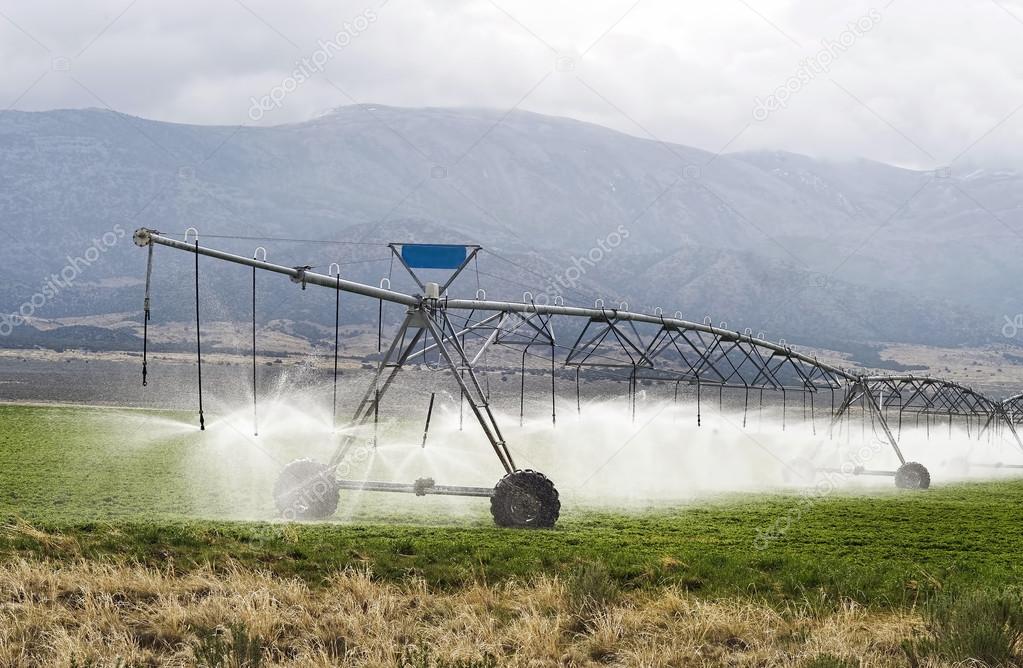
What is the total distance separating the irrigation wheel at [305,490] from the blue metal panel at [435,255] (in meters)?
4.93

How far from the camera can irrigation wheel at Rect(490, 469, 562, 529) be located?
22.6 meters

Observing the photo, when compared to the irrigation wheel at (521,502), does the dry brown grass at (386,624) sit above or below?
below

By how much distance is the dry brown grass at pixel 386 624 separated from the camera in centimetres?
1243

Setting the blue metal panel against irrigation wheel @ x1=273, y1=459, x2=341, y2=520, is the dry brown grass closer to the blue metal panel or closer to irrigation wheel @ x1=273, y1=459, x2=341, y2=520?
irrigation wheel @ x1=273, y1=459, x2=341, y2=520

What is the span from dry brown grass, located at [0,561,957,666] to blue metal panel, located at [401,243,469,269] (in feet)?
29.7

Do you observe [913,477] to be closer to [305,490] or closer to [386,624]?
[305,490]

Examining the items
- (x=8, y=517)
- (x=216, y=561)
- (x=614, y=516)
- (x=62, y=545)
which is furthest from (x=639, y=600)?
(x=8, y=517)

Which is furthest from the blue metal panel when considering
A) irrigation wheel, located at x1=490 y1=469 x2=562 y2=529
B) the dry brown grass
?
the dry brown grass

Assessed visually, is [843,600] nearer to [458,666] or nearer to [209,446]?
[458,666]

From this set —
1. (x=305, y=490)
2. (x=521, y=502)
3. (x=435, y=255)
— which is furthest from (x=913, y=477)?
(x=305, y=490)

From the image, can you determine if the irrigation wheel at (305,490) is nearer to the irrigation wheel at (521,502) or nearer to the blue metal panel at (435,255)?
the irrigation wheel at (521,502)

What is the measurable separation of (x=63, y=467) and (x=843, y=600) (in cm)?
2538

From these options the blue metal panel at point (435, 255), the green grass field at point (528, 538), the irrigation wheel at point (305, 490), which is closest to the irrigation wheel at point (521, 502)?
the green grass field at point (528, 538)

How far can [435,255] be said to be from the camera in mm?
23438
